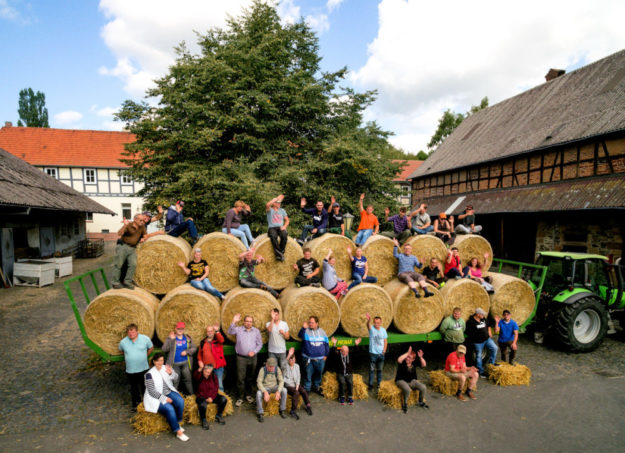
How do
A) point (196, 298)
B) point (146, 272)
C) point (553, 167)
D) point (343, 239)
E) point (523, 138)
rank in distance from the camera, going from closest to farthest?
point (196, 298) < point (146, 272) < point (343, 239) < point (553, 167) < point (523, 138)

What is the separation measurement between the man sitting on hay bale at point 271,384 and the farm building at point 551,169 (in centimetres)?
1413

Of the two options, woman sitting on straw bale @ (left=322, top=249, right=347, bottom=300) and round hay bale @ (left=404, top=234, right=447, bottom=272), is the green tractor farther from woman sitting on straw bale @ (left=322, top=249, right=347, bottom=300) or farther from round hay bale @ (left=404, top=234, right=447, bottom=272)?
woman sitting on straw bale @ (left=322, top=249, right=347, bottom=300)

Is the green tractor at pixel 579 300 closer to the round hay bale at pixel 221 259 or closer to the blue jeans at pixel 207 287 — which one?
the round hay bale at pixel 221 259

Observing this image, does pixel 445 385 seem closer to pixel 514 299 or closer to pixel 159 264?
pixel 514 299

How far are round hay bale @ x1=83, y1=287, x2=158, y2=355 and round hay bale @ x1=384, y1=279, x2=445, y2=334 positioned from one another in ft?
15.5

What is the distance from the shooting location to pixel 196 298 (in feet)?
20.9

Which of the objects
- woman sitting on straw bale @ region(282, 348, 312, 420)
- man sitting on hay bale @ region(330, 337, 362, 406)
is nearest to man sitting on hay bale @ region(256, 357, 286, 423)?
woman sitting on straw bale @ region(282, 348, 312, 420)

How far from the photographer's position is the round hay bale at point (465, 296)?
7.40m

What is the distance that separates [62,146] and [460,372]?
42895mm

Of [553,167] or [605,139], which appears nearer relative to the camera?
[605,139]

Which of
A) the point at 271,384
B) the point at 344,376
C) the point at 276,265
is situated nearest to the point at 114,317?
the point at 271,384

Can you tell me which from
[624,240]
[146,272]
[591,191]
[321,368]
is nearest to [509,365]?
[321,368]

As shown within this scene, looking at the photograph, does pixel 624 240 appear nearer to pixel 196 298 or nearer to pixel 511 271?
pixel 511 271

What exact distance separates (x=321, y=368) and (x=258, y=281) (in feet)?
6.73
